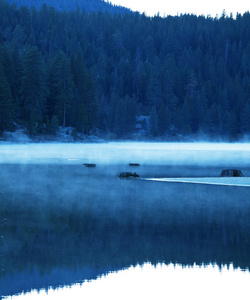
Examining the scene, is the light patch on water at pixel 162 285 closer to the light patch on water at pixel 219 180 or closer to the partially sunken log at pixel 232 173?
the light patch on water at pixel 219 180

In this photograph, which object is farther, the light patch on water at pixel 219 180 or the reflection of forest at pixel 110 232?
the light patch on water at pixel 219 180

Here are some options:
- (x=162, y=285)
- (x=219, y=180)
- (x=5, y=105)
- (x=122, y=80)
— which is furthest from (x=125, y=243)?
(x=122, y=80)

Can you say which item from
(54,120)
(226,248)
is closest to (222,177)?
(226,248)

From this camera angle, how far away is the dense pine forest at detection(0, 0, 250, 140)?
9700 centimetres

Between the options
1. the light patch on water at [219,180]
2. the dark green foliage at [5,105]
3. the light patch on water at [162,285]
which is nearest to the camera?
the light patch on water at [162,285]

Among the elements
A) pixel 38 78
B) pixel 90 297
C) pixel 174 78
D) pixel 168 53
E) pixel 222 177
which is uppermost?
pixel 168 53

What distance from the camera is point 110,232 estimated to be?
1622 cm

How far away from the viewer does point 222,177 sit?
3256 cm

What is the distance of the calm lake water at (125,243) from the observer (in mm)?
11516

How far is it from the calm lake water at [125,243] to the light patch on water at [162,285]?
0.07ft

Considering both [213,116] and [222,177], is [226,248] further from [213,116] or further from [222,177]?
[213,116]

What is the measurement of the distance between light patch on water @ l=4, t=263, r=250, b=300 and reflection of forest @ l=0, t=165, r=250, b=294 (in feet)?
1.35

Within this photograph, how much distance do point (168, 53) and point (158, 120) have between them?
182ft

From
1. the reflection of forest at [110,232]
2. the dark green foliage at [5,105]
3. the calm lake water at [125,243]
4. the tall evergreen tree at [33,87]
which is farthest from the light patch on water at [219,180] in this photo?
the tall evergreen tree at [33,87]
